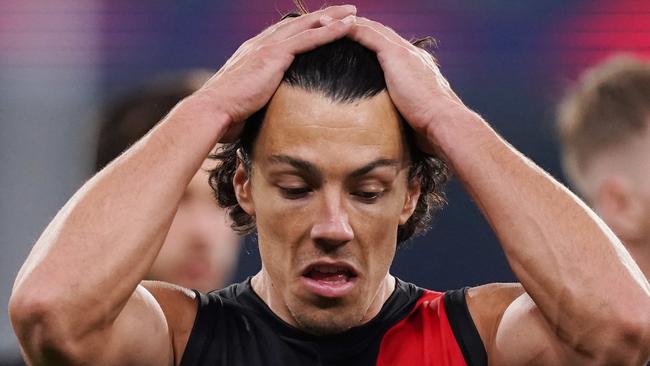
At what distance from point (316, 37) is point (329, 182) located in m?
0.38

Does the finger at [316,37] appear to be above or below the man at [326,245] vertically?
above

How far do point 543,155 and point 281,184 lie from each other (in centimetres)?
256

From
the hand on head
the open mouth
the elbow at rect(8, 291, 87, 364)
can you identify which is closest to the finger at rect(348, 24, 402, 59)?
the hand on head

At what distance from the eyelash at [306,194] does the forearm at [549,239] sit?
197mm

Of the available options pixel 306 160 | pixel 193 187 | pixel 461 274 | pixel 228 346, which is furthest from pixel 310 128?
pixel 461 274

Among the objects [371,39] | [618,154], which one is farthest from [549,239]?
[618,154]

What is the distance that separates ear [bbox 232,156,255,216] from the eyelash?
207mm

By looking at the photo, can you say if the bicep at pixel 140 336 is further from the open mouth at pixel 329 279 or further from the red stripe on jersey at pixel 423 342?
the red stripe on jersey at pixel 423 342

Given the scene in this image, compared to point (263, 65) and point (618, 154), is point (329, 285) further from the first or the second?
point (618, 154)

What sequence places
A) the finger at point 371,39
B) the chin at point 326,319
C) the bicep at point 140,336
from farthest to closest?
1. the finger at point 371,39
2. the chin at point 326,319
3. the bicep at point 140,336

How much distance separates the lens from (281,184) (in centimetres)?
303

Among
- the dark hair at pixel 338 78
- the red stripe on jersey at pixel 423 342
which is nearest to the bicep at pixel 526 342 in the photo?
the red stripe on jersey at pixel 423 342

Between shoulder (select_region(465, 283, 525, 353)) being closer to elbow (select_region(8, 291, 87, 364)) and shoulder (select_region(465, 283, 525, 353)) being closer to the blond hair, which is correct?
elbow (select_region(8, 291, 87, 364))

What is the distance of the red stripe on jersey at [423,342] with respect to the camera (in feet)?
10.4
